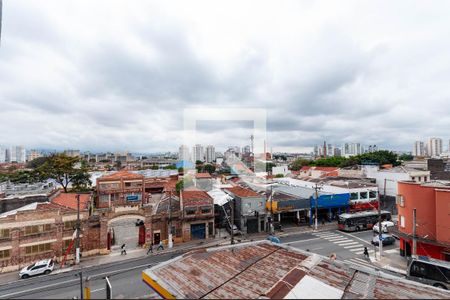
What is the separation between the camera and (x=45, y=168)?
4431 centimetres

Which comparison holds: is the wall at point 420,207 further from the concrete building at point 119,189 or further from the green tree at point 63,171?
the green tree at point 63,171

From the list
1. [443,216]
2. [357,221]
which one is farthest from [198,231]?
[443,216]

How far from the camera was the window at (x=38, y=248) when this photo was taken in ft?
71.3

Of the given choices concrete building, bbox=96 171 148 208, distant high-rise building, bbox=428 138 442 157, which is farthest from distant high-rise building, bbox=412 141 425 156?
concrete building, bbox=96 171 148 208

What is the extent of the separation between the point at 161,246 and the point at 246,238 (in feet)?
32.8

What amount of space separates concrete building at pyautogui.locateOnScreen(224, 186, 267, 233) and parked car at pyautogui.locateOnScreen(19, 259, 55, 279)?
20.0 meters

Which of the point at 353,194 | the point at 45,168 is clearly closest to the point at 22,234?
the point at 45,168

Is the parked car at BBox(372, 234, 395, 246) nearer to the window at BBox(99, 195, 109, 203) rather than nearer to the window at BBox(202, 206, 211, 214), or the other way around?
the window at BBox(202, 206, 211, 214)

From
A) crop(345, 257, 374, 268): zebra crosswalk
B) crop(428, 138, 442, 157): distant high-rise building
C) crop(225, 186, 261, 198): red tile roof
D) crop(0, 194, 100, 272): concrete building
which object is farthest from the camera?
crop(428, 138, 442, 157): distant high-rise building

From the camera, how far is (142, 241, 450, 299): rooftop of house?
727cm

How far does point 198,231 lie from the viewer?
92.7ft

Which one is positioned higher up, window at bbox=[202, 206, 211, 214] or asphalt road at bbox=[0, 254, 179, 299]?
window at bbox=[202, 206, 211, 214]

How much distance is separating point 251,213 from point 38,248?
73.7 ft

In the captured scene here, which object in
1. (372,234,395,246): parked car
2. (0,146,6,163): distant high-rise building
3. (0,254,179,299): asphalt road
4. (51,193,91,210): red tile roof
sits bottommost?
(0,254,179,299): asphalt road
